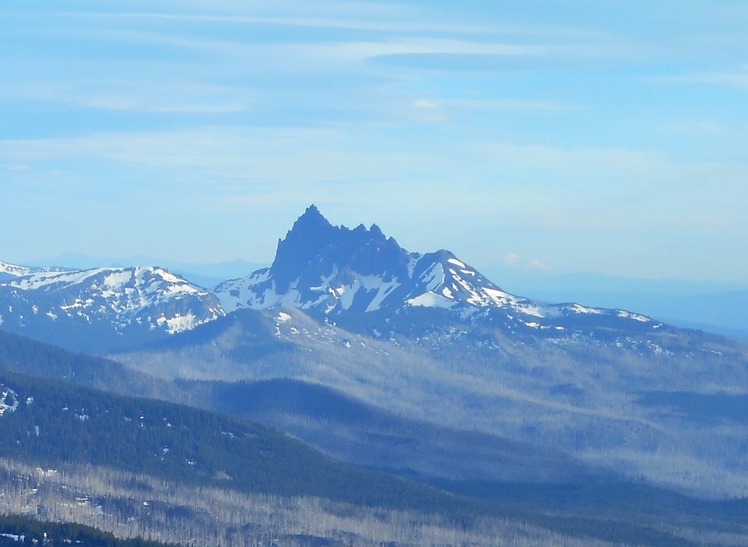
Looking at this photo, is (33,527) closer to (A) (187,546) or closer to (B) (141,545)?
(B) (141,545)

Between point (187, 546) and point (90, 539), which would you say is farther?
point (187, 546)

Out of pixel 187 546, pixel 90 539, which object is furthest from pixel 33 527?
pixel 187 546

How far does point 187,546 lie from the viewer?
19912 centimetres

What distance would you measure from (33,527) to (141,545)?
404 inches

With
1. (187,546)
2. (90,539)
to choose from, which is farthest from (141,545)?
(187,546)

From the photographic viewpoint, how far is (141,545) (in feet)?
547

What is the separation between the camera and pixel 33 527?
545 feet

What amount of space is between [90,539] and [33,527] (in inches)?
238

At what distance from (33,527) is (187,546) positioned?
3558 centimetres

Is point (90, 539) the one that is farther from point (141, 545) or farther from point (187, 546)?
point (187, 546)

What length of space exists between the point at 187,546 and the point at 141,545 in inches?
1291

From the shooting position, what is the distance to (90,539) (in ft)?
538

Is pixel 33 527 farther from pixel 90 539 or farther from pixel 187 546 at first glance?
pixel 187 546

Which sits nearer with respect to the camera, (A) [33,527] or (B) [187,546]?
(A) [33,527]
